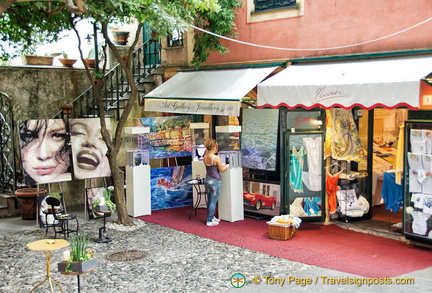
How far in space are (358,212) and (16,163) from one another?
8333mm

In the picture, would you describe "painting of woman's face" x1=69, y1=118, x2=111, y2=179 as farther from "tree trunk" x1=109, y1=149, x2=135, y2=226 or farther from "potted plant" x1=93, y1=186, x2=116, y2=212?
"tree trunk" x1=109, y1=149, x2=135, y2=226

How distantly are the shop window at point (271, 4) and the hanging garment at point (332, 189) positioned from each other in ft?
12.3


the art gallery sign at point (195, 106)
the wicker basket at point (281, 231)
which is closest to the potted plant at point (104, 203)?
the art gallery sign at point (195, 106)

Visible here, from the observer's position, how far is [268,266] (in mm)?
8914

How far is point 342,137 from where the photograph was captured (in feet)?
37.7

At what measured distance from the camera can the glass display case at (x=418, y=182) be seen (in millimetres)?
9500

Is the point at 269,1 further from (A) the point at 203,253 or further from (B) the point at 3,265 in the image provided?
(B) the point at 3,265

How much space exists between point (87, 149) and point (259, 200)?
13.7ft

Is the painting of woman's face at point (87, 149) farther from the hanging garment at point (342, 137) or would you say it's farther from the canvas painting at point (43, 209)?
the hanging garment at point (342, 137)

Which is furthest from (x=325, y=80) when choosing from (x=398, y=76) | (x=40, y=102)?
(x=40, y=102)

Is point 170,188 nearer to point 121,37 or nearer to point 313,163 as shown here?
point 313,163

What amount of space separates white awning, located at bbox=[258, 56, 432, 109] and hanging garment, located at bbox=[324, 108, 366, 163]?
1.13 meters

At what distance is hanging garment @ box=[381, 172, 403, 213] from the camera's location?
10.8 metres

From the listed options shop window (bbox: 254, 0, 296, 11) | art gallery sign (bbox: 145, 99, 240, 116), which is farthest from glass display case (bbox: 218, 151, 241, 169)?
shop window (bbox: 254, 0, 296, 11)
